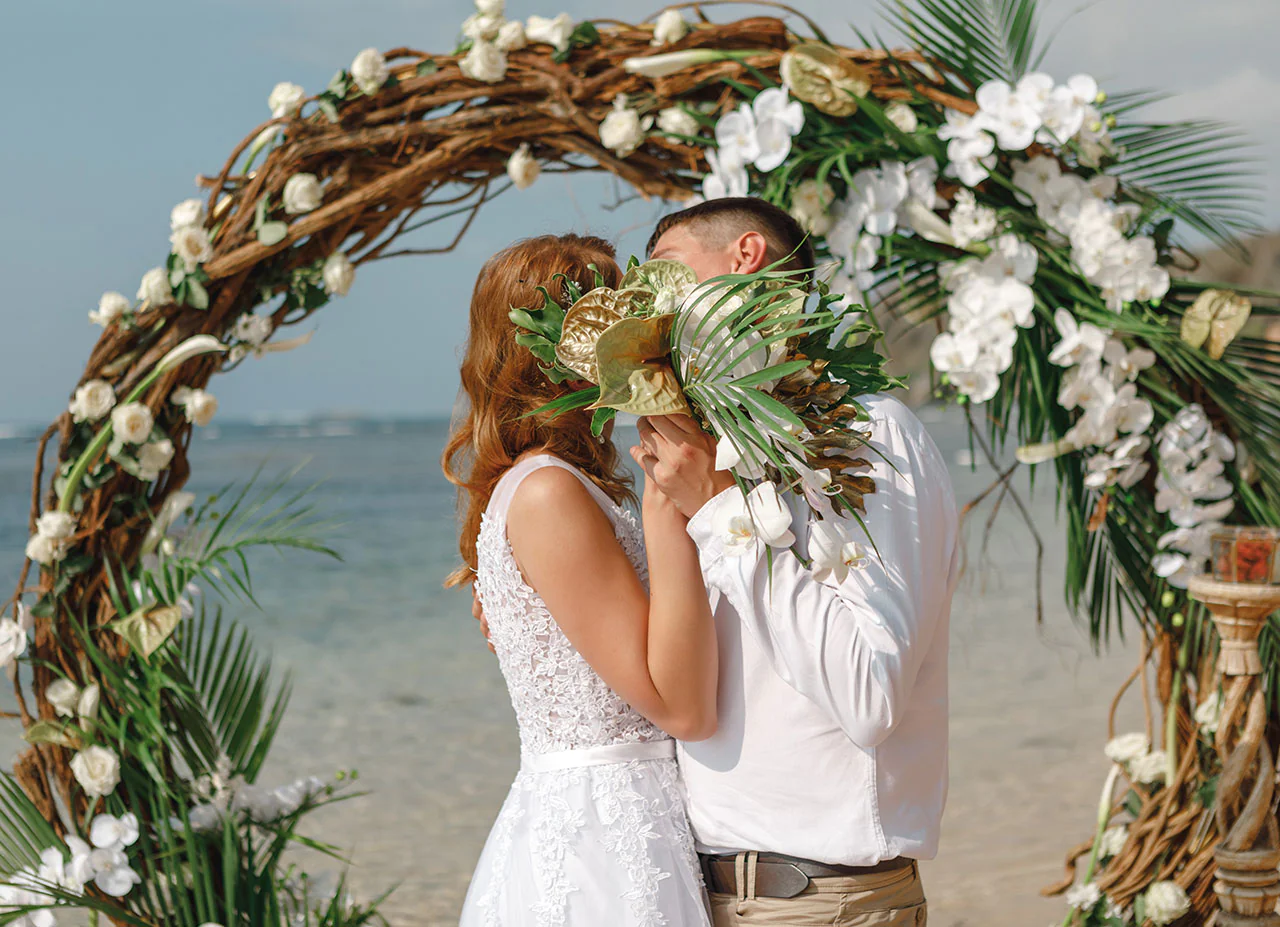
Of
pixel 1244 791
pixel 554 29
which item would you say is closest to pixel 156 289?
pixel 554 29

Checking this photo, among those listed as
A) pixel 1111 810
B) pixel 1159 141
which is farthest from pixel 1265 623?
pixel 1159 141

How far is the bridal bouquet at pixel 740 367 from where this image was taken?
1.22 metres

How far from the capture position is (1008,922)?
162 inches

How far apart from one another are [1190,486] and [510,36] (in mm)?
1905

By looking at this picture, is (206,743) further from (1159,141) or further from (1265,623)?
(1159,141)

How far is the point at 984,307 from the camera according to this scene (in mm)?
2389

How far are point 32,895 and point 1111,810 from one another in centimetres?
277

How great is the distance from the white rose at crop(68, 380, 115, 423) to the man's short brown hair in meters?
1.72

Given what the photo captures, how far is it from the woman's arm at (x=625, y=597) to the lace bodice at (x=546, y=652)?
0.04 metres

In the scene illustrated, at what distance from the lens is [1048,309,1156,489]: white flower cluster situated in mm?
2359

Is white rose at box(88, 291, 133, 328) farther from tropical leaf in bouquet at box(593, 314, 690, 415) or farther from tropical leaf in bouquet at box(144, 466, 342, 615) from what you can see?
tropical leaf in bouquet at box(593, 314, 690, 415)

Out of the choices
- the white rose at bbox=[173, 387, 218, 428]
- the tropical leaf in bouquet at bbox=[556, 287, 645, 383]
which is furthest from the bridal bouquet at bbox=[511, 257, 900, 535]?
the white rose at bbox=[173, 387, 218, 428]

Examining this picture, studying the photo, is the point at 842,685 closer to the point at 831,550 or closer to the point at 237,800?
the point at 831,550

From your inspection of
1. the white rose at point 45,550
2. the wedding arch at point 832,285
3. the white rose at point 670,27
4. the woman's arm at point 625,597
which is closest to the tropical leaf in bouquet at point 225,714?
the wedding arch at point 832,285
